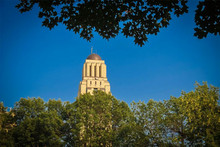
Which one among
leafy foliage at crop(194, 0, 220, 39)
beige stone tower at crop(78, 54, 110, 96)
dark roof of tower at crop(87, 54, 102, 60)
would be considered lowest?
leafy foliage at crop(194, 0, 220, 39)

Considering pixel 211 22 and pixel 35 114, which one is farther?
pixel 35 114

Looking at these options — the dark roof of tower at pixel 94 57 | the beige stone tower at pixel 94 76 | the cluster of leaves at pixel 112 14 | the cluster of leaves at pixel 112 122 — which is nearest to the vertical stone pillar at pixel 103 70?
the beige stone tower at pixel 94 76

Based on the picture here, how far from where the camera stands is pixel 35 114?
39656 mm

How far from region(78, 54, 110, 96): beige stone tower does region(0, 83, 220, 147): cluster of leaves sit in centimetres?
4004

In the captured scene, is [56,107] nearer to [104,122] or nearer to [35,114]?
[35,114]

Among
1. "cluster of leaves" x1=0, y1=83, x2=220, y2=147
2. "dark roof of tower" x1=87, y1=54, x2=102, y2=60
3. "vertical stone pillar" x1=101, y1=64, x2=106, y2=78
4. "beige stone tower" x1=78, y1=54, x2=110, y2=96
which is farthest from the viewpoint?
"dark roof of tower" x1=87, y1=54, x2=102, y2=60

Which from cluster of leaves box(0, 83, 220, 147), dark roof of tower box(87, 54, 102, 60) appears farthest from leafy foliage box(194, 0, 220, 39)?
dark roof of tower box(87, 54, 102, 60)

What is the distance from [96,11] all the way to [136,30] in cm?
193

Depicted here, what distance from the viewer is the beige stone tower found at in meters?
82.3

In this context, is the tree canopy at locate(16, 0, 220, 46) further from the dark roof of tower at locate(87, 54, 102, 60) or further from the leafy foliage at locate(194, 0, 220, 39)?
the dark roof of tower at locate(87, 54, 102, 60)

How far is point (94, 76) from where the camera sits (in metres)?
85.3

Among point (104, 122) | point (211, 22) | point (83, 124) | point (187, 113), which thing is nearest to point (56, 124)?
point (83, 124)

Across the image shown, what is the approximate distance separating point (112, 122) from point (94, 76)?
159ft

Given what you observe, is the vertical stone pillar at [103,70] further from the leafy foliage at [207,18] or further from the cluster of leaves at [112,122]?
the leafy foliage at [207,18]
